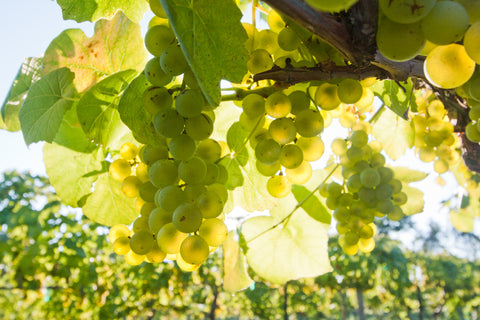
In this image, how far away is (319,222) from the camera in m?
0.93

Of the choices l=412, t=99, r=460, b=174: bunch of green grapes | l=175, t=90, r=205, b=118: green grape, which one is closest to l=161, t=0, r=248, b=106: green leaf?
l=175, t=90, r=205, b=118: green grape

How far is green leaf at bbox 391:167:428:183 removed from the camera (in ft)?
3.23

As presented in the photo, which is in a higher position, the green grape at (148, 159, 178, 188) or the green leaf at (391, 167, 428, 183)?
the green leaf at (391, 167, 428, 183)

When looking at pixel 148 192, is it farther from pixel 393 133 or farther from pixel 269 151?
pixel 393 133

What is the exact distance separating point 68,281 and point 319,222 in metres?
4.72

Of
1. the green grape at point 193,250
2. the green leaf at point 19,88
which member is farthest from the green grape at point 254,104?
the green leaf at point 19,88

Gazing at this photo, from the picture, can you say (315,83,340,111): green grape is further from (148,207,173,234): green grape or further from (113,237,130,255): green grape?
(113,237,130,255): green grape

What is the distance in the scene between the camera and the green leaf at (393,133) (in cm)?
94

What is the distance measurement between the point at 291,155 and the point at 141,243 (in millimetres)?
289

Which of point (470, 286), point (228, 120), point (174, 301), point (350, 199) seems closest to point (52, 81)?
point (228, 120)

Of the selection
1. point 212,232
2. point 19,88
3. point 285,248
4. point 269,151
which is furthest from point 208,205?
point 19,88

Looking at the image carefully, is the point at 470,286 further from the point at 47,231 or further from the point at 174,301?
the point at 47,231

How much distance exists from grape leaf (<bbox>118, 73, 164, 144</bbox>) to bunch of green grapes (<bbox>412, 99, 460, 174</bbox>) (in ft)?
2.33

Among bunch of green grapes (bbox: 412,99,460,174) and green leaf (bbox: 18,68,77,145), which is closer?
green leaf (bbox: 18,68,77,145)
